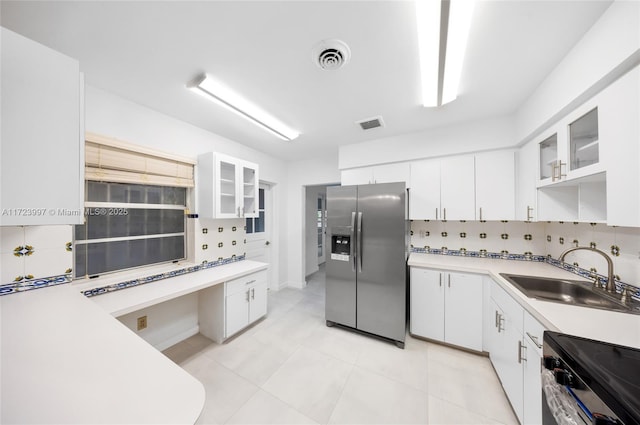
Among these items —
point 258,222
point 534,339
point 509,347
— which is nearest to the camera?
point 534,339

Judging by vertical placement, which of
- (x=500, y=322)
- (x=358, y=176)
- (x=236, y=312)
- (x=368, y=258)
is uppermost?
(x=358, y=176)

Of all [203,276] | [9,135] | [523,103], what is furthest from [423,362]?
[9,135]

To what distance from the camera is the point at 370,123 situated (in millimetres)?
2436

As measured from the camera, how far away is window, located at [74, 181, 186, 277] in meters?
1.90

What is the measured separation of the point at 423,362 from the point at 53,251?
323 cm

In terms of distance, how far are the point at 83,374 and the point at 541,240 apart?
12.0ft

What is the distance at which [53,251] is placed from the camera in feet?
5.01

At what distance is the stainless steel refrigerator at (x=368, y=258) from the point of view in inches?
90.9

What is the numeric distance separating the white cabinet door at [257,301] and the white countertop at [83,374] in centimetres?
162

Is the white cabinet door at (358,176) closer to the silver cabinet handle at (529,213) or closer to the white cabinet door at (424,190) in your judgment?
the white cabinet door at (424,190)

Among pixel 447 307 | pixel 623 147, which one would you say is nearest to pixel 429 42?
pixel 623 147

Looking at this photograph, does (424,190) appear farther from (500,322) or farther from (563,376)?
(563,376)

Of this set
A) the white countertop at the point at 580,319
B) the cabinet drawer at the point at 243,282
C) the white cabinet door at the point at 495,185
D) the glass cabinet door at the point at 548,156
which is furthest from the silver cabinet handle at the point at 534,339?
the cabinet drawer at the point at 243,282

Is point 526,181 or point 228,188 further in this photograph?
point 228,188
